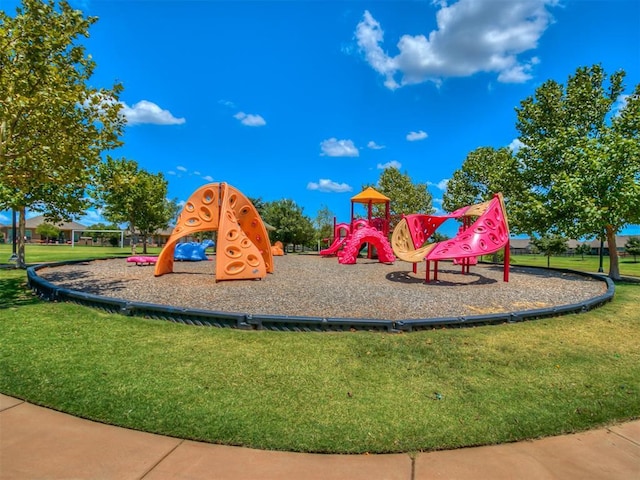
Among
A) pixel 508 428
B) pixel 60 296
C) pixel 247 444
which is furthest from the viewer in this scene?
pixel 60 296

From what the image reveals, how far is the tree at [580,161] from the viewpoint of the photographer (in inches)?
582

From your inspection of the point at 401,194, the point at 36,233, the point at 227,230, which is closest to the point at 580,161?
the point at 227,230

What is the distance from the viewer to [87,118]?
10812 millimetres

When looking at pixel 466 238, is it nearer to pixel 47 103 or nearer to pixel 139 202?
pixel 47 103

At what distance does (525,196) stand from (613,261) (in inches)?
193

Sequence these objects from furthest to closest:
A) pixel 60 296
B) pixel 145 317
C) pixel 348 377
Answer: pixel 60 296 < pixel 145 317 < pixel 348 377

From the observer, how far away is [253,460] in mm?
3273

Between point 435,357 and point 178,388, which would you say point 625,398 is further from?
point 178,388

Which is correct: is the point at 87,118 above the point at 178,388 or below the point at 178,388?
above

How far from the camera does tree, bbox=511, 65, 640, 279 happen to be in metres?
14.8

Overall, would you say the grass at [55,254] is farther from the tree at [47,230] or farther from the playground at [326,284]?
the tree at [47,230]

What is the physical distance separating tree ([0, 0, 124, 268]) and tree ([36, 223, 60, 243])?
7226 centimetres

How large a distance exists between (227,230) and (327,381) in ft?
28.9

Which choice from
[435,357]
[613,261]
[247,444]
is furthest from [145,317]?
[613,261]
